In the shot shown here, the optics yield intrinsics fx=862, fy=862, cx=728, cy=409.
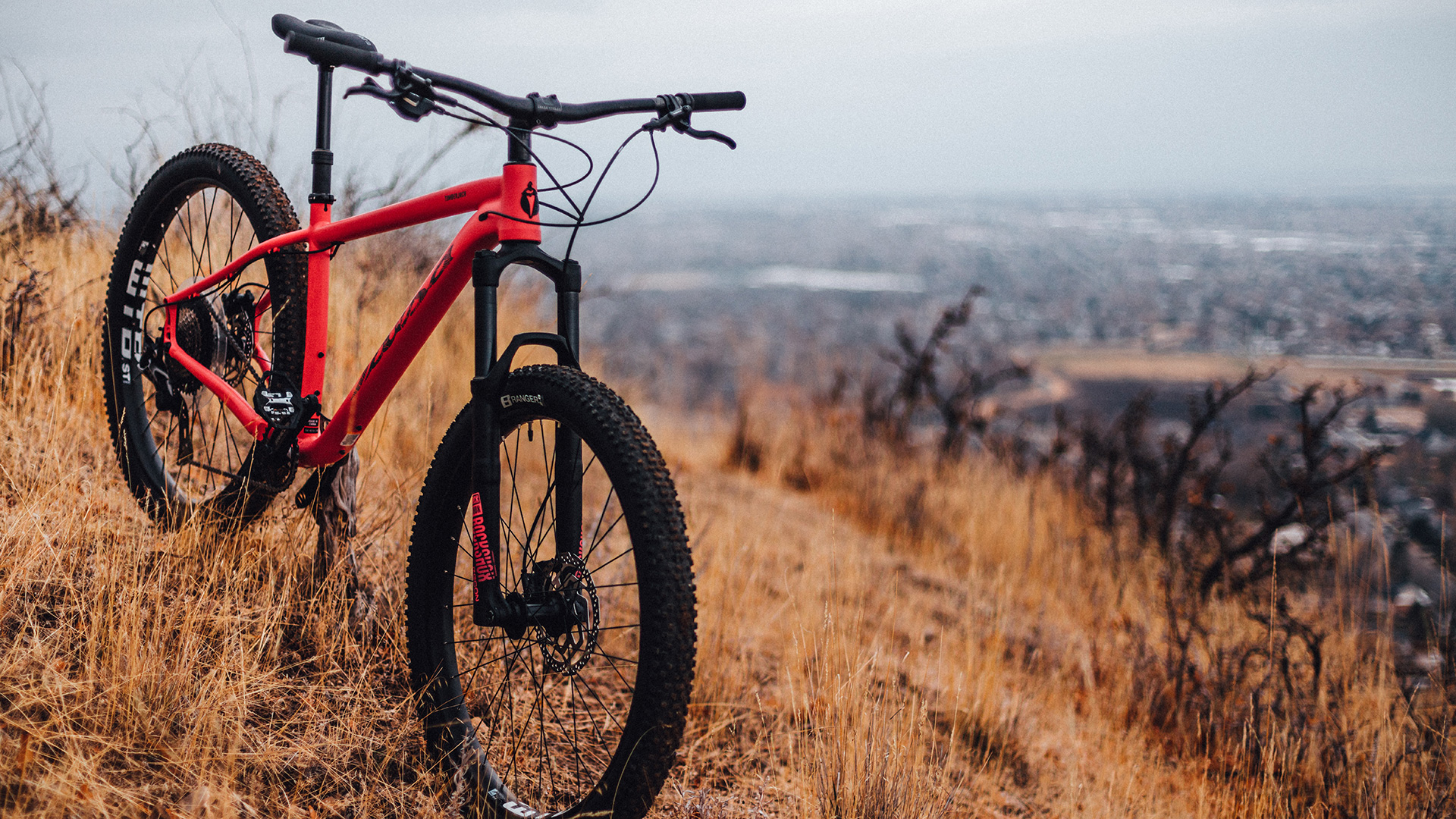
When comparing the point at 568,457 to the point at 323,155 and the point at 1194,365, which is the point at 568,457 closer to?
the point at 323,155

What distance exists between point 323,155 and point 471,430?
100 cm

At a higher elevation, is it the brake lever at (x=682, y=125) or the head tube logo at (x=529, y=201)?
the brake lever at (x=682, y=125)

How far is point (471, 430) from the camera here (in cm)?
203

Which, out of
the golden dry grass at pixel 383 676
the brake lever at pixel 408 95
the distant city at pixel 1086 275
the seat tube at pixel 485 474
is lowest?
the golden dry grass at pixel 383 676

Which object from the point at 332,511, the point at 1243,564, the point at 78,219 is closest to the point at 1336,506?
the point at 1243,564

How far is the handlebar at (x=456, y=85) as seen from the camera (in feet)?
5.93

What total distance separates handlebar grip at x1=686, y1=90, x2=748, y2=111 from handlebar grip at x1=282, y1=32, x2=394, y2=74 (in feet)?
2.52

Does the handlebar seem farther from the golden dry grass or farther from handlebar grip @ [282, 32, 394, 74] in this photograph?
the golden dry grass

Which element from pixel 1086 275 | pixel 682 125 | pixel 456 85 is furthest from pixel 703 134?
pixel 1086 275

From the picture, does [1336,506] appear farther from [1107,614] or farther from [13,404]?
[13,404]

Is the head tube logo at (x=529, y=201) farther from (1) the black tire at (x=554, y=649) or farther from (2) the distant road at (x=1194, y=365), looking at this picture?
(2) the distant road at (x=1194, y=365)

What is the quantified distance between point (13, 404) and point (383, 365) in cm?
167

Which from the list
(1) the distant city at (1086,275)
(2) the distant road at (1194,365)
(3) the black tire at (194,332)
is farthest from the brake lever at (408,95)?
(2) the distant road at (1194,365)

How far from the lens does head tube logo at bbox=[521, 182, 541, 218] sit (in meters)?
1.98
